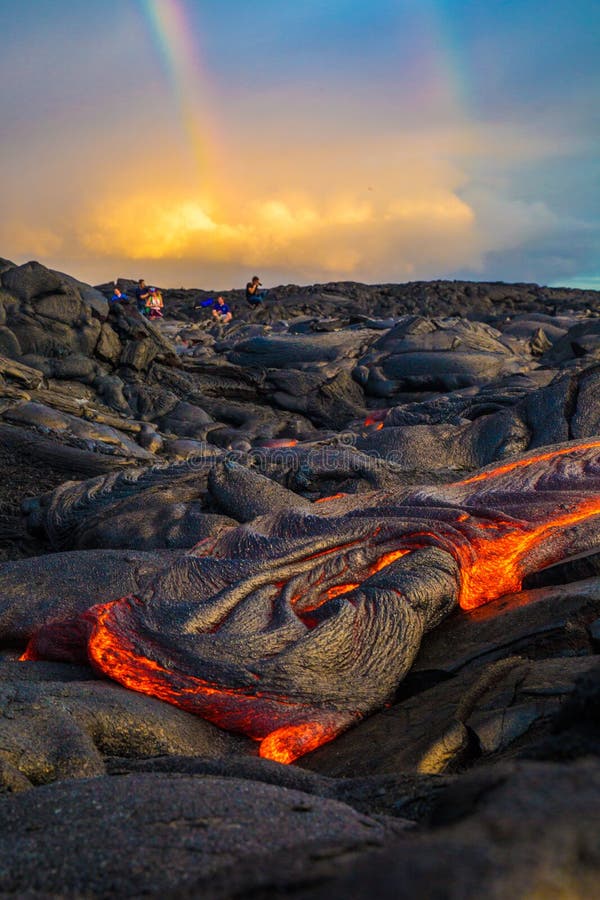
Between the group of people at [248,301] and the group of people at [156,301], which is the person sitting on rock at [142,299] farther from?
the group of people at [248,301]

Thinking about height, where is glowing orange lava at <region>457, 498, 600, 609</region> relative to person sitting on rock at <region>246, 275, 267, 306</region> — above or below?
below

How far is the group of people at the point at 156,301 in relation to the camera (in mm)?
34531

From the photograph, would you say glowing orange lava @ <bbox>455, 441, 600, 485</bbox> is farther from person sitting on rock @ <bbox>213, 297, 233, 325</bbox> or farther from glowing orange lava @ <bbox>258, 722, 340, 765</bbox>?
→ person sitting on rock @ <bbox>213, 297, 233, 325</bbox>

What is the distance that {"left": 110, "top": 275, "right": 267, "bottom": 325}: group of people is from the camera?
3453 centimetres

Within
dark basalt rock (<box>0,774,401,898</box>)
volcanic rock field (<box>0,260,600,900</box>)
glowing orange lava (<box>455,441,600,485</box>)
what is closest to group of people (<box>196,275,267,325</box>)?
volcanic rock field (<box>0,260,600,900</box>)

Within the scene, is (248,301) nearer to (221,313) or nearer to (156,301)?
(221,313)

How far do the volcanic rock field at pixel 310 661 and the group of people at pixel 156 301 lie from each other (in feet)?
70.8

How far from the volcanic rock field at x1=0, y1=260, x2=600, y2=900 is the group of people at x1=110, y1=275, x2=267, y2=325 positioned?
2158 cm

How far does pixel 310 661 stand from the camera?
481 centimetres

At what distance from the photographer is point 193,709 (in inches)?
187

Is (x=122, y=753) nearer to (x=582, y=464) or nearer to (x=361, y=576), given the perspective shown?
(x=361, y=576)

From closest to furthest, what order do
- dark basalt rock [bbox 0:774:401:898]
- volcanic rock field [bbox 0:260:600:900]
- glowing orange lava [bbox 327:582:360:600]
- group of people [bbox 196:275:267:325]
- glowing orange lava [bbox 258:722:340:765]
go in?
volcanic rock field [bbox 0:260:600:900], dark basalt rock [bbox 0:774:401:898], glowing orange lava [bbox 258:722:340:765], glowing orange lava [bbox 327:582:360:600], group of people [bbox 196:275:267:325]

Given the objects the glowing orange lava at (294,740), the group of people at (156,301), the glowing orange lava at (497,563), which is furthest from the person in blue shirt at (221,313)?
the glowing orange lava at (294,740)

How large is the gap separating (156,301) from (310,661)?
1267 inches
